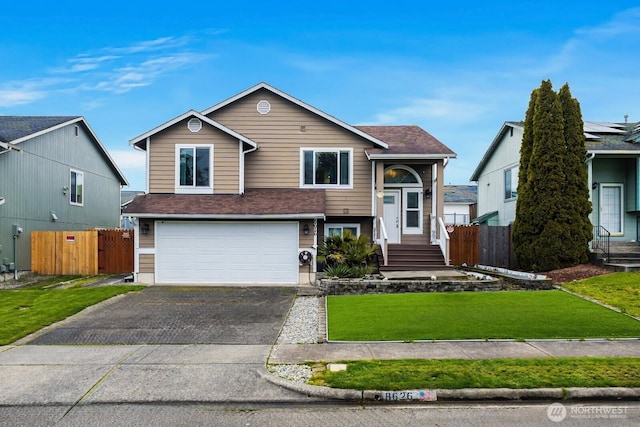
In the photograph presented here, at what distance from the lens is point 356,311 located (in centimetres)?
988

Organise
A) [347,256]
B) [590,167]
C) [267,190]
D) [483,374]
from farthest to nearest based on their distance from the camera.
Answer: [267,190], [590,167], [347,256], [483,374]

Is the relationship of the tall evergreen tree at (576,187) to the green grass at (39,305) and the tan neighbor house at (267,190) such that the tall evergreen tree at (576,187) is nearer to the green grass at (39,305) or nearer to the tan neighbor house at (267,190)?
the tan neighbor house at (267,190)

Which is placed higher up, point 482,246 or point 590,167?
point 590,167

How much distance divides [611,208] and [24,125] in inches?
985

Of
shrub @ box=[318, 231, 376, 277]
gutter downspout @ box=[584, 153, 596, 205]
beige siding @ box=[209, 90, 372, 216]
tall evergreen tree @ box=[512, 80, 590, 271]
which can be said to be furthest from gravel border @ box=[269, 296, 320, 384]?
gutter downspout @ box=[584, 153, 596, 205]

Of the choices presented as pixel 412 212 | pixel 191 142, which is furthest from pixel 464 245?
pixel 191 142

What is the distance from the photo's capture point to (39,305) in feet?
36.5

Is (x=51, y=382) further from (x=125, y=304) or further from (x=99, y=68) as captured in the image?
(x=99, y=68)

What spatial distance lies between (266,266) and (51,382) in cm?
965

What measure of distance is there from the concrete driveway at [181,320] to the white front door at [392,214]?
5.77m

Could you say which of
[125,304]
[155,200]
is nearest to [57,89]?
[155,200]

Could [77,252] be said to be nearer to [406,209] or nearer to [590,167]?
[406,209]

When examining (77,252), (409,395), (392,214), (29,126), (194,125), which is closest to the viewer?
(409,395)

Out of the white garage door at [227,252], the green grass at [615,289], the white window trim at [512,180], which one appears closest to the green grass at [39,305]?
the white garage door at [227,252]
